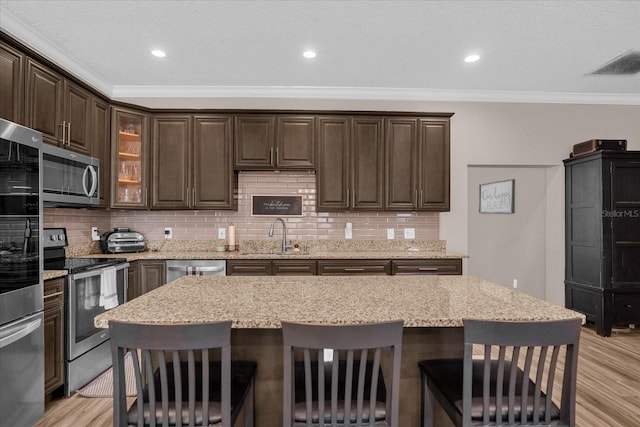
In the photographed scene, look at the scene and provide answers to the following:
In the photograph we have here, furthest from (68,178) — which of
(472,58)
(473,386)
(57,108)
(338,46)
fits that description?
(472,58)

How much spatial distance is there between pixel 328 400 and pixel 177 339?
0.59 meters

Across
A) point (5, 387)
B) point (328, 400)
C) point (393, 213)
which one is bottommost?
point (5, 387)

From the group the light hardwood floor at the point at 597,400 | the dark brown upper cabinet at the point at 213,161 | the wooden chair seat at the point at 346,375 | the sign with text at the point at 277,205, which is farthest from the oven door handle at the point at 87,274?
the wooden chair seat at the point at 346,375

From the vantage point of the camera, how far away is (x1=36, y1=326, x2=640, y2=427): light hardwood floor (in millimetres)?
2311

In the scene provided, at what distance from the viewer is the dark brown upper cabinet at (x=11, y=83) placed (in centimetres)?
248

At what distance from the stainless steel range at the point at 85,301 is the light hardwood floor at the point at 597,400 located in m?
0.23

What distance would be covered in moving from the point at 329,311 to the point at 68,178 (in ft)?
9.18

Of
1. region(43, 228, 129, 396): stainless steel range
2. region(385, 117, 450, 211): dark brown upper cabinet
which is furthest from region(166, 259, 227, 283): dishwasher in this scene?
region(385, 117, 450, 211): dark brown upper cabinet

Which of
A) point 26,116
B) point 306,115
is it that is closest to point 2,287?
point 26,116

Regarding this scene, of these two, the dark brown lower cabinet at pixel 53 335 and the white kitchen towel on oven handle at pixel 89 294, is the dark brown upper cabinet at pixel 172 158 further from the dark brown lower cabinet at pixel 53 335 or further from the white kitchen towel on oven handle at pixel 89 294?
the dark brown lower cabinet at pixel 53 335

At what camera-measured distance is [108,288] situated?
10.1ft

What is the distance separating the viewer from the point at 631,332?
4.04 m

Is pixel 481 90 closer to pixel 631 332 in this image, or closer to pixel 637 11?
pixel 637 11

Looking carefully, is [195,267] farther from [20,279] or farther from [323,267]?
[20,279]
